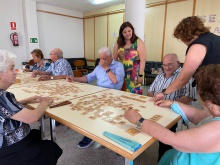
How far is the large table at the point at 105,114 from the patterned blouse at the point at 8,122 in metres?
0.26

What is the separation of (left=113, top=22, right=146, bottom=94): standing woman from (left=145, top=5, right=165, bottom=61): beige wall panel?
384 cm

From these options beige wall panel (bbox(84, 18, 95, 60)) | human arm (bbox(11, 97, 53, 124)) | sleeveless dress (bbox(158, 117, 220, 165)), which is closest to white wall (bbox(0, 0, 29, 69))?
beige wall panel (bbox(84, 18, 95, 60))

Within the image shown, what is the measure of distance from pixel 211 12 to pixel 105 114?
5293 mm

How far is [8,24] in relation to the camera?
5.91m

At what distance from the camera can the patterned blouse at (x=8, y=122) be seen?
1043 millimetres

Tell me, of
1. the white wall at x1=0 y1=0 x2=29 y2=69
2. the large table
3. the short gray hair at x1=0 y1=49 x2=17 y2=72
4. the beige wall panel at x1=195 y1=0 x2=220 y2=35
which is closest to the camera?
the large table

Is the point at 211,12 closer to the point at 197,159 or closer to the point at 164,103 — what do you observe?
the point at 164,103

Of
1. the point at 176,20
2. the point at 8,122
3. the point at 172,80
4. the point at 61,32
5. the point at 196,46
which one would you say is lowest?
the point at 8,122

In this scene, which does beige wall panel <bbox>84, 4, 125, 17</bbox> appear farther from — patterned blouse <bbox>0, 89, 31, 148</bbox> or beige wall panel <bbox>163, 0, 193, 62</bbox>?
patterned blouse <bbox>0, 89, 31, 148</bbox>

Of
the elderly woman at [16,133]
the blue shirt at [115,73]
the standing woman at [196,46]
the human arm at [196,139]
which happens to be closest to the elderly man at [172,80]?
the standing woman at [196,46]

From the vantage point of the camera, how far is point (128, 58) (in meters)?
2.60

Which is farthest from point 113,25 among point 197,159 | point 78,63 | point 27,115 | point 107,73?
point 197,159

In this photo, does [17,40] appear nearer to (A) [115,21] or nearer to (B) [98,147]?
(A) [115,21]

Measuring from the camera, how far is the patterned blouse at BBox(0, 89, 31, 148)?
1043 mm
